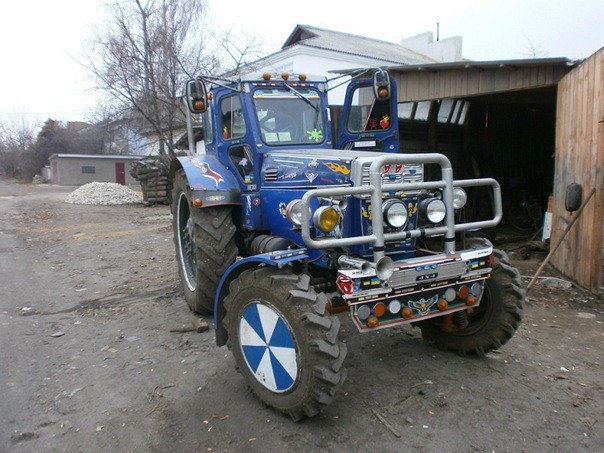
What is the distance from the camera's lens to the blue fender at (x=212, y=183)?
4.95 metres

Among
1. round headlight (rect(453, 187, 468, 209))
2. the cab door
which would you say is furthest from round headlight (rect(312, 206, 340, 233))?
the cab door

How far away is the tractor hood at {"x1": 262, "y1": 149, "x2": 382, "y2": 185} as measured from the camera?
159 inches

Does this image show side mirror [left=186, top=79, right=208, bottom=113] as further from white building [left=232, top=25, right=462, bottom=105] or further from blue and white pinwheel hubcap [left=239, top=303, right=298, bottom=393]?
white building [left=232, top=25, right=462, bottom=105]

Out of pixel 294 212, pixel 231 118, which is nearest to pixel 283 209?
pixel 294 212

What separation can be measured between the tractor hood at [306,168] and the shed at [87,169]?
119 ft

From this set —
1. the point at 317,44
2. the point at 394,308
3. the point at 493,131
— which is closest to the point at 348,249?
the point at 394,308

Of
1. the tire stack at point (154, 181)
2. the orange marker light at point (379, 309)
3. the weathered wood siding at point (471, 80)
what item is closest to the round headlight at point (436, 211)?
the orange marker light at point (379, 309)

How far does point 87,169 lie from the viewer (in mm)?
40219

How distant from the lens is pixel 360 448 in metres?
3.05

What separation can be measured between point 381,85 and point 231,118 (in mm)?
1542

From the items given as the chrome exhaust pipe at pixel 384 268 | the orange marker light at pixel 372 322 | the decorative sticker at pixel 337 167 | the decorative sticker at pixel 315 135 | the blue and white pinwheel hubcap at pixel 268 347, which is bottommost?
the blue and white pinwheel hubcap at pixel 268 347

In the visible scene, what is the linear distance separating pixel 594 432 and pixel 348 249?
1.95 metres

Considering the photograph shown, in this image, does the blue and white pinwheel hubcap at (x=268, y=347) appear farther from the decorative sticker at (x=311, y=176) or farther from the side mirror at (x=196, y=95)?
the side mirror at (x=196, y=95)

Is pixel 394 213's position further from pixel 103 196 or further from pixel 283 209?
pixel 103 196
